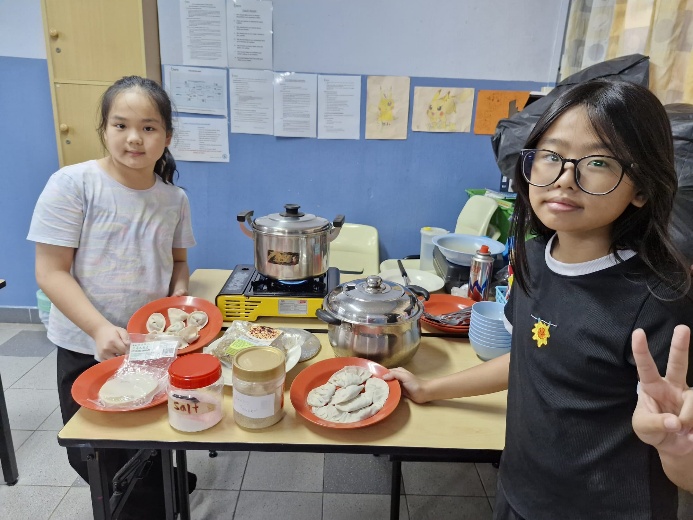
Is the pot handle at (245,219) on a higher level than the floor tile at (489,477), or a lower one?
higher

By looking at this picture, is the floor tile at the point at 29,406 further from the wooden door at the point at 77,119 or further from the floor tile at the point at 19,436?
the wooden door at the point at 77,119

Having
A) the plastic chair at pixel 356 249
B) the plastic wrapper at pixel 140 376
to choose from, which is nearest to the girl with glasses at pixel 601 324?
the plastic wrapper at pixel 140 376

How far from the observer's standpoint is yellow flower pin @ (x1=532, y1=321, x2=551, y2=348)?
77cm

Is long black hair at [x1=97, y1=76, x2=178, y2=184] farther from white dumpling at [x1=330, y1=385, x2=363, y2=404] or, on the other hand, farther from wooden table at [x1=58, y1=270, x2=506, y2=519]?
white dumpling at [x1=330, y1=385, x2=363, y2=404]

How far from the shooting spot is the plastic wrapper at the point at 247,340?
1.03 m

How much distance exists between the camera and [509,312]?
968 millimetres

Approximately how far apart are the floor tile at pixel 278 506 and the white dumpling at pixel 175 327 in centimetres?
82

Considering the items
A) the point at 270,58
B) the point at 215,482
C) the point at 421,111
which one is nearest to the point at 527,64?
the point at 421,111

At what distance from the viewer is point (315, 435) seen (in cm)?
85

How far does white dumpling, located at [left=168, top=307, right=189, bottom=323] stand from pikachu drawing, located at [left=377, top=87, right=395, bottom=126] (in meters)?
1.80

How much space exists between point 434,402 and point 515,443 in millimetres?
194

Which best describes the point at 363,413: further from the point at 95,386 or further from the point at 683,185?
the point at 683,185

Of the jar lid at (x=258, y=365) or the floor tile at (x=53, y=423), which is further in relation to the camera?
the floor tile at (x=53, y=423)

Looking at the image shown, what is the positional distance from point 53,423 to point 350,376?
1685 millimetres
